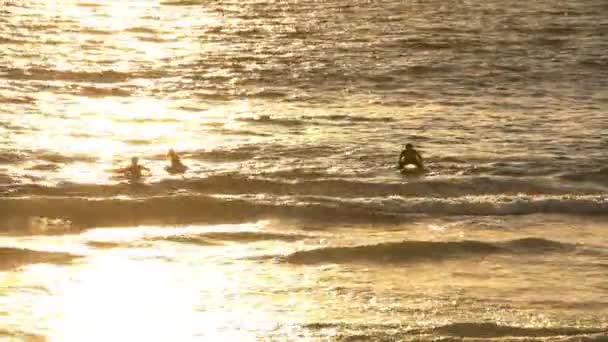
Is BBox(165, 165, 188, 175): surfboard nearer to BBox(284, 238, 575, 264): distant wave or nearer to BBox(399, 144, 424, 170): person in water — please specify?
BBox(399, 144, 424, 170): person in water

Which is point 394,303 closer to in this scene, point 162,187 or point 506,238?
point 506,238

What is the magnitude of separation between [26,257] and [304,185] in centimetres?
654

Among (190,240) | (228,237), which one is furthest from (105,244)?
(228,237)

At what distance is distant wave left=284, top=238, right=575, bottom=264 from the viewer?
55.6 ft

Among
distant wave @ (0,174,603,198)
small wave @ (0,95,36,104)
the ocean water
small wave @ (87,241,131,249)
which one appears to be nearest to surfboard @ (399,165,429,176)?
the ocean water

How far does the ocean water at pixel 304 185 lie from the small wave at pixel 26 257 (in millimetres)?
62

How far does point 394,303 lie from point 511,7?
38.5 meters

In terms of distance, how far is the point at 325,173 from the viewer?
917 inches

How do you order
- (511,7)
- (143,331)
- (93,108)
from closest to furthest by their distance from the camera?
(143,331) < (93,108) < (511,7)

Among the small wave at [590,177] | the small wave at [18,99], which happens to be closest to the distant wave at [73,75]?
the small wave at [18,99]

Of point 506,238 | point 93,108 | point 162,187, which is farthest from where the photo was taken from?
point 93,108

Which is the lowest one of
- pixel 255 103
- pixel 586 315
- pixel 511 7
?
pixel 586 315

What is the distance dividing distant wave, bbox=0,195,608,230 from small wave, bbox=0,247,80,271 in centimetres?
225

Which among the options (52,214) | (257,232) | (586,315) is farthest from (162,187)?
(586,315)
